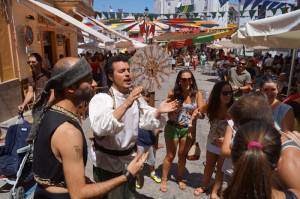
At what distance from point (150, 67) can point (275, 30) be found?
6.38ft

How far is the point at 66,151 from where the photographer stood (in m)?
1.36

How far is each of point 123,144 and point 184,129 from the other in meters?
1.40

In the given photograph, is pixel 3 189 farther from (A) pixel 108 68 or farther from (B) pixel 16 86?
(B) pixel 16 86

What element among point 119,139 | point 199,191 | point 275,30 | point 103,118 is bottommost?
point 199,191

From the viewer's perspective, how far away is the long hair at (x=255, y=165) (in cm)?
115

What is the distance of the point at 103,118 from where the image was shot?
1.86 metres

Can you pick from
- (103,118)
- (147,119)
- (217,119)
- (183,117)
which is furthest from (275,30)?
(103,118)

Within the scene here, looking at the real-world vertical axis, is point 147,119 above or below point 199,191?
above

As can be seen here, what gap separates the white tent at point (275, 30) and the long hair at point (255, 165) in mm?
2323

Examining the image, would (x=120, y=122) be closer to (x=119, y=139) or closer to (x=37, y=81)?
(x=119, y=139)

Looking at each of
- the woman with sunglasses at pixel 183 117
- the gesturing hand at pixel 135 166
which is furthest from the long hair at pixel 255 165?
the woman with sunglasses at pixel 183 117

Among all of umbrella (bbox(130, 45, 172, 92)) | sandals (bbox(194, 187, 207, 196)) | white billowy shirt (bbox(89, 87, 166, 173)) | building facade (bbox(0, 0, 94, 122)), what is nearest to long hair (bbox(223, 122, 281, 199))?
white billowy shirt (bbox(89, 87, 166, 173))

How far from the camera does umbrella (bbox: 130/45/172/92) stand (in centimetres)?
257

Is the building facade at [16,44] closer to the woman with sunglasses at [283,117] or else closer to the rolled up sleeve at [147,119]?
the rolled up sleeve at [147,119]
